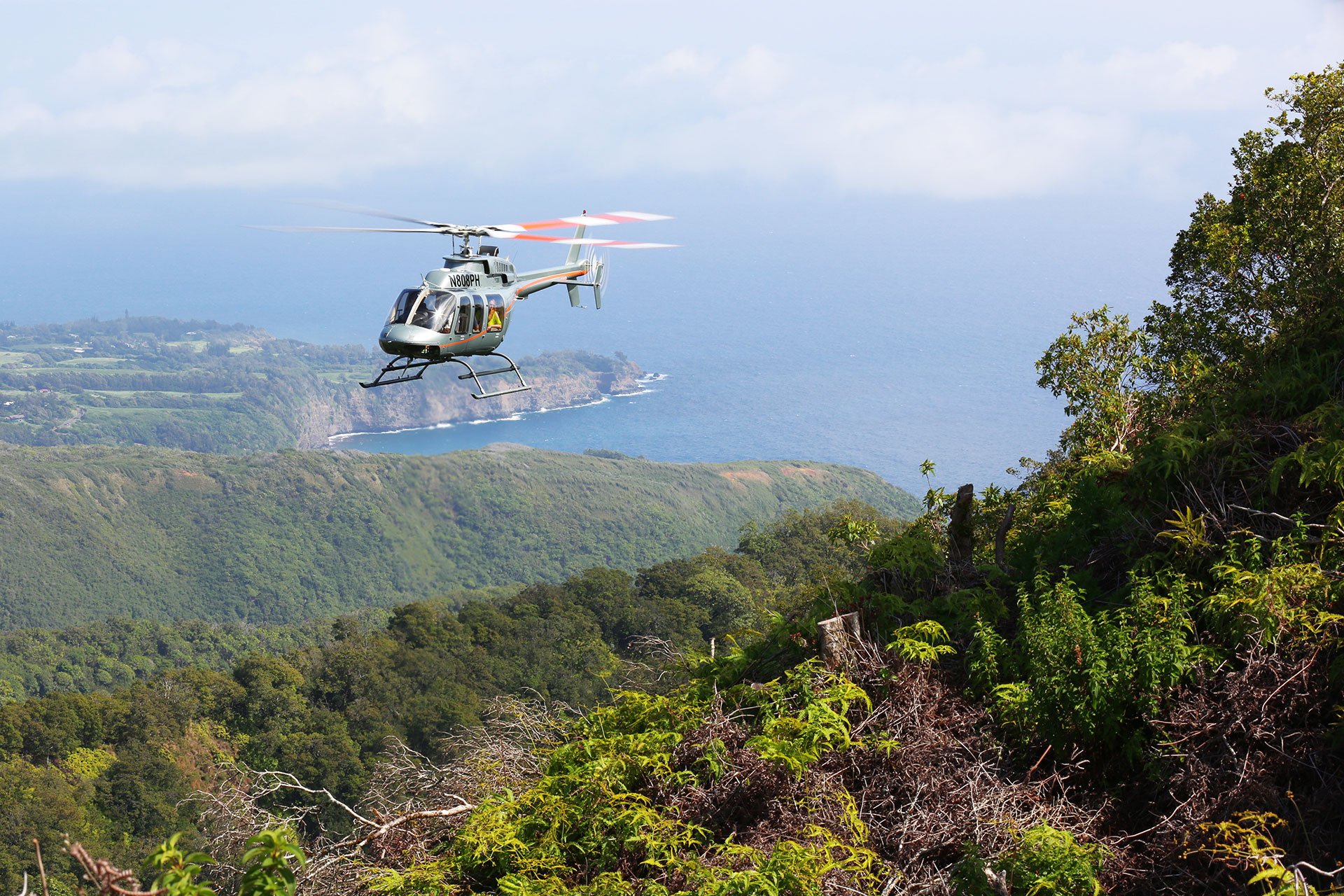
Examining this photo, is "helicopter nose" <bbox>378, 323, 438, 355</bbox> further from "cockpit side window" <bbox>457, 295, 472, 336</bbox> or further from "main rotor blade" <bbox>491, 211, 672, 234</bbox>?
"main rotor blade" <bbox>491, 211, 672, 234</bbox>

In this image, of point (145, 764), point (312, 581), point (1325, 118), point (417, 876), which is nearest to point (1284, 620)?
point (417, 876)

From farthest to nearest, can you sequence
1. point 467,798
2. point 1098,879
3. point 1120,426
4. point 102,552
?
point 102,552 < point 1120,426 < point 467,798 < point 1098,879

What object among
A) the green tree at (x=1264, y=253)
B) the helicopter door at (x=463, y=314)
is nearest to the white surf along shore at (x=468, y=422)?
the helicopter door at (x=463, y=314)

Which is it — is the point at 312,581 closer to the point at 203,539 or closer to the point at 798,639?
the point at 203,539

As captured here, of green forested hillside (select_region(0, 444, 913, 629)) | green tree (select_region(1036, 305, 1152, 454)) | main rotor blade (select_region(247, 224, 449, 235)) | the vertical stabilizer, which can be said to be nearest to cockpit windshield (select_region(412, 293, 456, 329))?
main rotor blade (select_region(247, 224, 449, 235))

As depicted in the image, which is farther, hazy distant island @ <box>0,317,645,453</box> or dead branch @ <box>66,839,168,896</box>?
hazy distant island @ <box>0,317,645,453</box>

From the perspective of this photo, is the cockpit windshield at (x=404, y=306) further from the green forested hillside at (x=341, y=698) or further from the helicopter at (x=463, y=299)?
the green forested hillside at (x=341, y=698)
